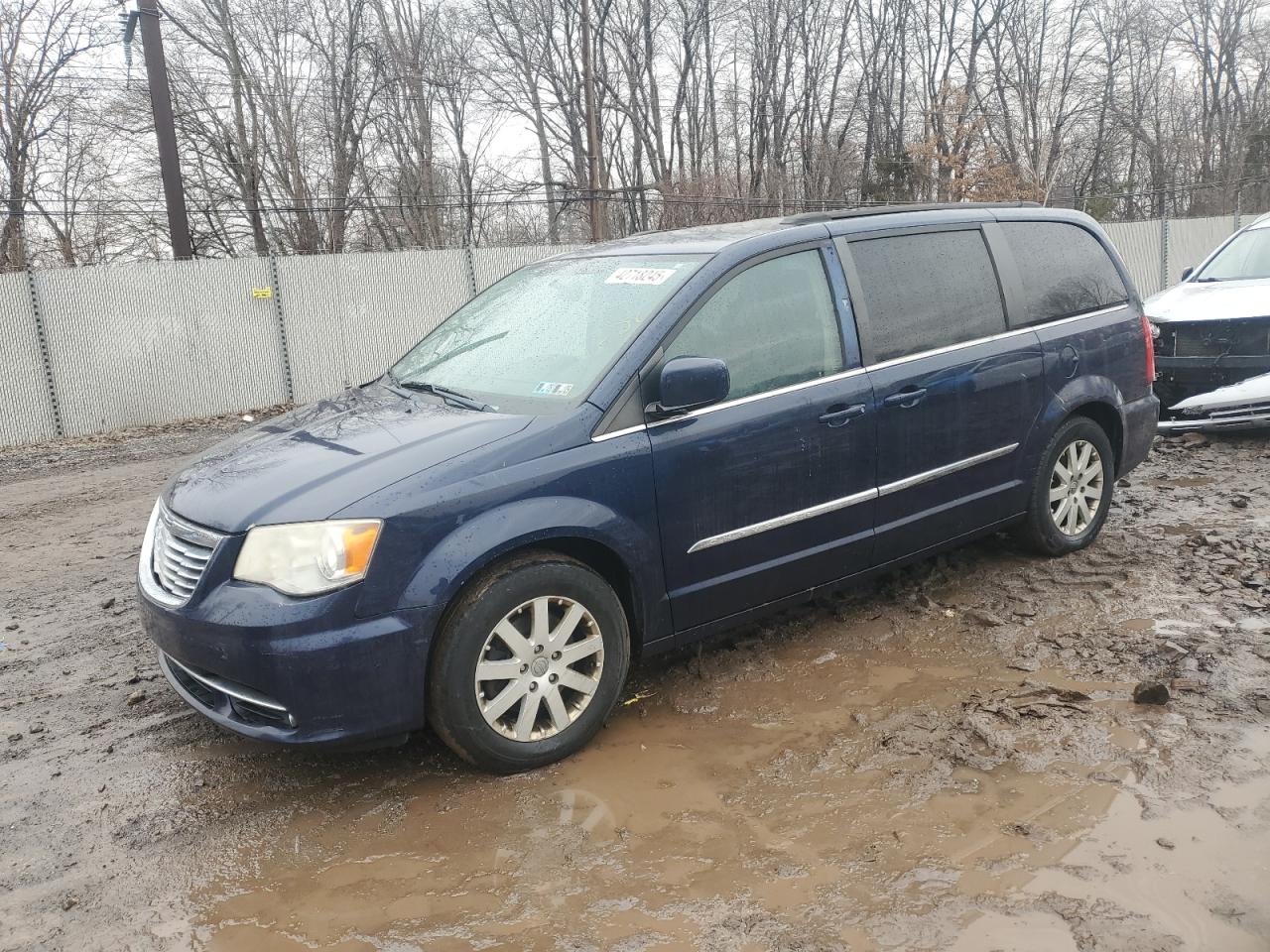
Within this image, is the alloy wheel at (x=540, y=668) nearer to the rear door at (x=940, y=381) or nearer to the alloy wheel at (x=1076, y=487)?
the rear door at (x=940, y=381)

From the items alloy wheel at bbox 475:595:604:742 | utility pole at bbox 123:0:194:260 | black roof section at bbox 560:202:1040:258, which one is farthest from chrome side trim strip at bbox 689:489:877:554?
utility pole at bbox 123:0:194:260

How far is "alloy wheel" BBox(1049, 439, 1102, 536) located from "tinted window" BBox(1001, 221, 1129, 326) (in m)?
0.70

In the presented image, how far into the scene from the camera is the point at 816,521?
13.0ft

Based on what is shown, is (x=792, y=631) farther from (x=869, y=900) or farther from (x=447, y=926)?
(x=447, y=926)

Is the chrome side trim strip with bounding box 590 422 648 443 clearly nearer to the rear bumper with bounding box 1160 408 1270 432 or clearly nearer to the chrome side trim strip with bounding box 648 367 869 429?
the chrome side trim strip with bounding box 648 367 869 429

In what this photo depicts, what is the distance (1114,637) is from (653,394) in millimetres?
2280

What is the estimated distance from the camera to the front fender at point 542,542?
3057 millimetres

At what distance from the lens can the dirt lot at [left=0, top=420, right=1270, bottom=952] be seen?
8.41ft

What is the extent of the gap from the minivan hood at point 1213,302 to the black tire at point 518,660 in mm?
6185

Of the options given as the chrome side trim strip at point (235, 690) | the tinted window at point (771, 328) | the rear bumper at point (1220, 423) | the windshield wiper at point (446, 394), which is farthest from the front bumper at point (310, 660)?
the rear bumper at point (1220, 423)

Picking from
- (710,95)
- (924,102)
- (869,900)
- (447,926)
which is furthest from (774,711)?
(924,102)

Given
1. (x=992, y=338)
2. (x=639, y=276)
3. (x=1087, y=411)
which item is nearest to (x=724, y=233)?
(x=639, y=276)

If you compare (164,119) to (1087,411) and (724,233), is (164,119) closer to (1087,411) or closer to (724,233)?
(724,233)

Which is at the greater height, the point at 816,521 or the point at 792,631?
the point at 816,521
